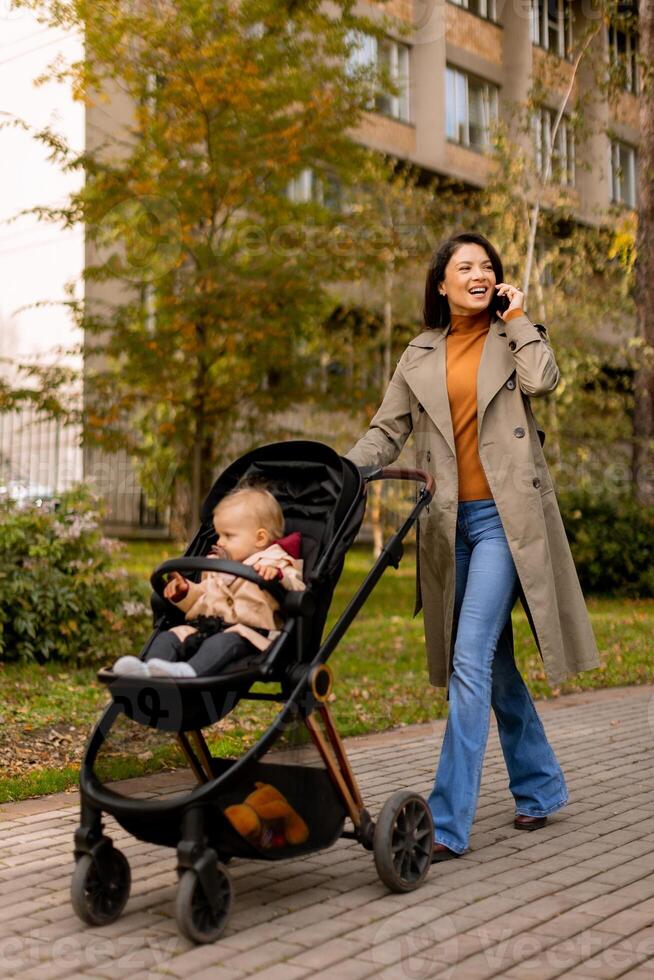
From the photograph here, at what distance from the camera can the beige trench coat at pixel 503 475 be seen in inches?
188

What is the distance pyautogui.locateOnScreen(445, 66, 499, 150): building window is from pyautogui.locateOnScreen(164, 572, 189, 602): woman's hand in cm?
2521

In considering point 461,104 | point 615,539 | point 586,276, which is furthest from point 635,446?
point 461,104

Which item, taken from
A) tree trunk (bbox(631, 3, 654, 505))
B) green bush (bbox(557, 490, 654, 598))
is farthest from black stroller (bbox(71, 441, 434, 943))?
tree trunk (bbox(631, 3, 654, 505))

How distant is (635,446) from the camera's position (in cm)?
1827

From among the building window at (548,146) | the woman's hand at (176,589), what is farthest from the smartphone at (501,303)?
the building window at (548,146)

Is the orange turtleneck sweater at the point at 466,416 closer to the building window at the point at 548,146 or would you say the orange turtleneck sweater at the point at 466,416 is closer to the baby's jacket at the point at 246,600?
the baby's jacket at the point at 246,600

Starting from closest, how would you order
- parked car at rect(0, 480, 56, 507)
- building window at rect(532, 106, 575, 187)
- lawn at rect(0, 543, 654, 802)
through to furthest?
lawn at rect(0, 543, 654, 802), parked car at rect(0, 480, 56, 507), building window at rect(532, 106, 575, 187)

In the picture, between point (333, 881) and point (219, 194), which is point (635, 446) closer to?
point (219, 194)

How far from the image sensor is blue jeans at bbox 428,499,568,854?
4574 mm

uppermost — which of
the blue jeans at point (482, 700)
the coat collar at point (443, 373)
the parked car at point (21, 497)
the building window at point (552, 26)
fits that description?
the building window at point (552, 26)

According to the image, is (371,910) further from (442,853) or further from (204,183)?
(204,183)

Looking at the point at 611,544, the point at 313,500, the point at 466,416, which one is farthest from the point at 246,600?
the point at 611,544

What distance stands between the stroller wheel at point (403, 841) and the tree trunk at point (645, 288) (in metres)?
13.8

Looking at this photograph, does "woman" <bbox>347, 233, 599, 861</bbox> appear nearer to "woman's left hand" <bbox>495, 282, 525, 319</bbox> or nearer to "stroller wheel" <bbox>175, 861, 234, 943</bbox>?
"woman's left hand" <bbox>495, 282, 525, 319</bbox>
